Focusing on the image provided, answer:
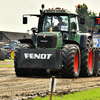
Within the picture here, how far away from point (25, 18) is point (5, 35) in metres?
71.2

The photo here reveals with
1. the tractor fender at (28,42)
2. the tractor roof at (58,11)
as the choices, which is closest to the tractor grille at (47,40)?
the tractor fender at (28,42)

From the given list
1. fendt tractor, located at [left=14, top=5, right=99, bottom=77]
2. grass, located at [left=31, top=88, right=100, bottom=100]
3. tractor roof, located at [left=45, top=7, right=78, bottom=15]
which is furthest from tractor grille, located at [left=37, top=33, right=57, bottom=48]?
grass, located at [left=31, top=88, right=100, bottom=100]

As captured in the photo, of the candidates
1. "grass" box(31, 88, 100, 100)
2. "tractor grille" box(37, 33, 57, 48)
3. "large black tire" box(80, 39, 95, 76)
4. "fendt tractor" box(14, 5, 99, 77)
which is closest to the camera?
"grass" box(31, 88, 100, 100)

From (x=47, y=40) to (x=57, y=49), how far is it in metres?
0.93

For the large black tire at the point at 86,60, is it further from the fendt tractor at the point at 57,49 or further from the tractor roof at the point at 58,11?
the tractor roof at the point at 58,11

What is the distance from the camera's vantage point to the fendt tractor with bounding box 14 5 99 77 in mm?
14266

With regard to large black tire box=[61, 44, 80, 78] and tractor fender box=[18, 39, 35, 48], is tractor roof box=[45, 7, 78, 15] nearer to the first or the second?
tractor fender box=[18, 39, 35, 48]

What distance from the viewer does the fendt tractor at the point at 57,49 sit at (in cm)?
1427

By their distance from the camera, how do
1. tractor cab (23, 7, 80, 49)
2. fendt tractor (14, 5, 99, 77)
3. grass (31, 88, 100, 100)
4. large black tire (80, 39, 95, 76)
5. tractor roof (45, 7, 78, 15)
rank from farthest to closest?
tractor roof (45, 7, 78, 15) → tractor cab (23, 7, 80, 49) → large black tire (80, 39, 95, 76) → fendt tractor (14, 5, 99, 77) → grass (31, 88, 100, 100)

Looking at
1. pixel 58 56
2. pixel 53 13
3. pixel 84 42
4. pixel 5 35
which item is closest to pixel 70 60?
pixel 58 56

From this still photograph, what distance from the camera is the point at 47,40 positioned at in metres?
14.9

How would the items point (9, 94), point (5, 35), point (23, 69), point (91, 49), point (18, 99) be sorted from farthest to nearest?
point (5, 35) < point (91, 49) < point (23, 69) < point (9, 94) < point (18, 99)

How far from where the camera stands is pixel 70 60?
1431cm

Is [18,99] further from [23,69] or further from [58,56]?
[23,69]
